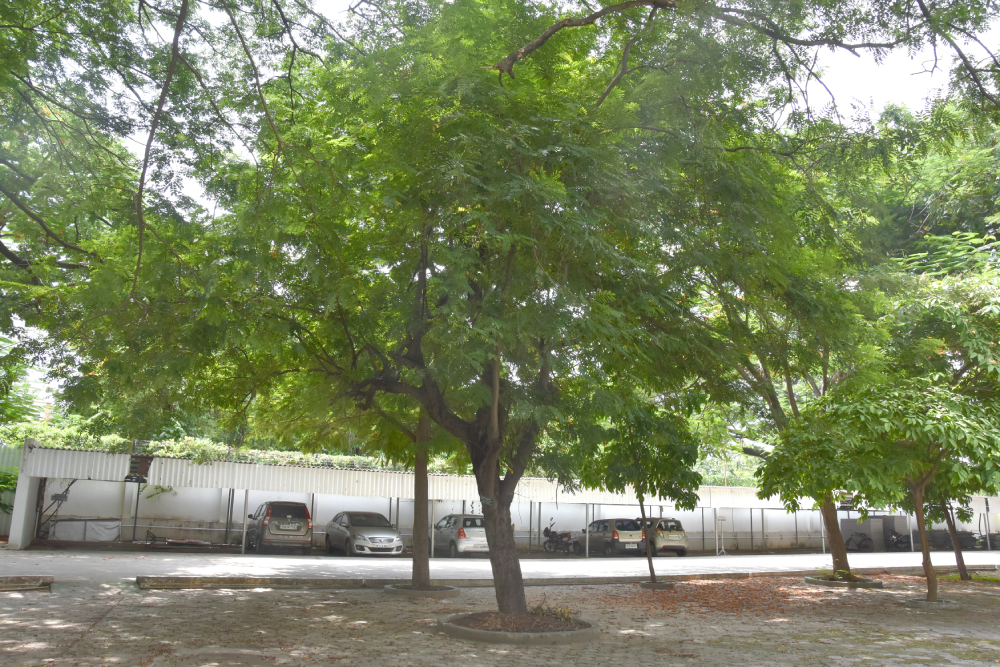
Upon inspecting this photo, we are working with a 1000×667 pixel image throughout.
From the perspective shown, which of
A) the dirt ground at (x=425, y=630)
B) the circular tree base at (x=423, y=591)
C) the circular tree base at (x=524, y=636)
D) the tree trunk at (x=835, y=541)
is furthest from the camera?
the tree trunk at (x=835, y=541)

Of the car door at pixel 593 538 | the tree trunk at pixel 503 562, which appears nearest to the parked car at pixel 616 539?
the car door at pixel 593 538

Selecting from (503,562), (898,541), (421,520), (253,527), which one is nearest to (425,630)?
(503,562)

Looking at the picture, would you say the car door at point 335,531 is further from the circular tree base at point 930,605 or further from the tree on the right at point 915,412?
the circular tree base at point 930,605

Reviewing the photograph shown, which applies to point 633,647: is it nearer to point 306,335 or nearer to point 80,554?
point 306,335

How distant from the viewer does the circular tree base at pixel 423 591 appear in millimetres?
13455

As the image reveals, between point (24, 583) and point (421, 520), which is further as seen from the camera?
point (421, 520)

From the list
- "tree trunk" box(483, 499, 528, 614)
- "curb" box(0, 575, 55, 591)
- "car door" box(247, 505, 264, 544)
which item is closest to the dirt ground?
"curb" box(0, 575, 55, 591)

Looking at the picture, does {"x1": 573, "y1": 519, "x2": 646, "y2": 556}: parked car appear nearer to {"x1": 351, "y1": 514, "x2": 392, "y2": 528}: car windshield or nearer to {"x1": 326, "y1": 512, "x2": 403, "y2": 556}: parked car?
{"x1": 326, "y1": 512, "x2": 403, "y2": 556}: parked car

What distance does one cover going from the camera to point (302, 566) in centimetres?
1858

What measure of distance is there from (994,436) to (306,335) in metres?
9.90

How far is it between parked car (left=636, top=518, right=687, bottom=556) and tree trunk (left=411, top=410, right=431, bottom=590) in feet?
50.4

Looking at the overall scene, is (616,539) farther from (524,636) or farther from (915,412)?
(524,636)

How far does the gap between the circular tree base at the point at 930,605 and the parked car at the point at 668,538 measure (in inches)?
548

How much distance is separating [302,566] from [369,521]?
609cm
